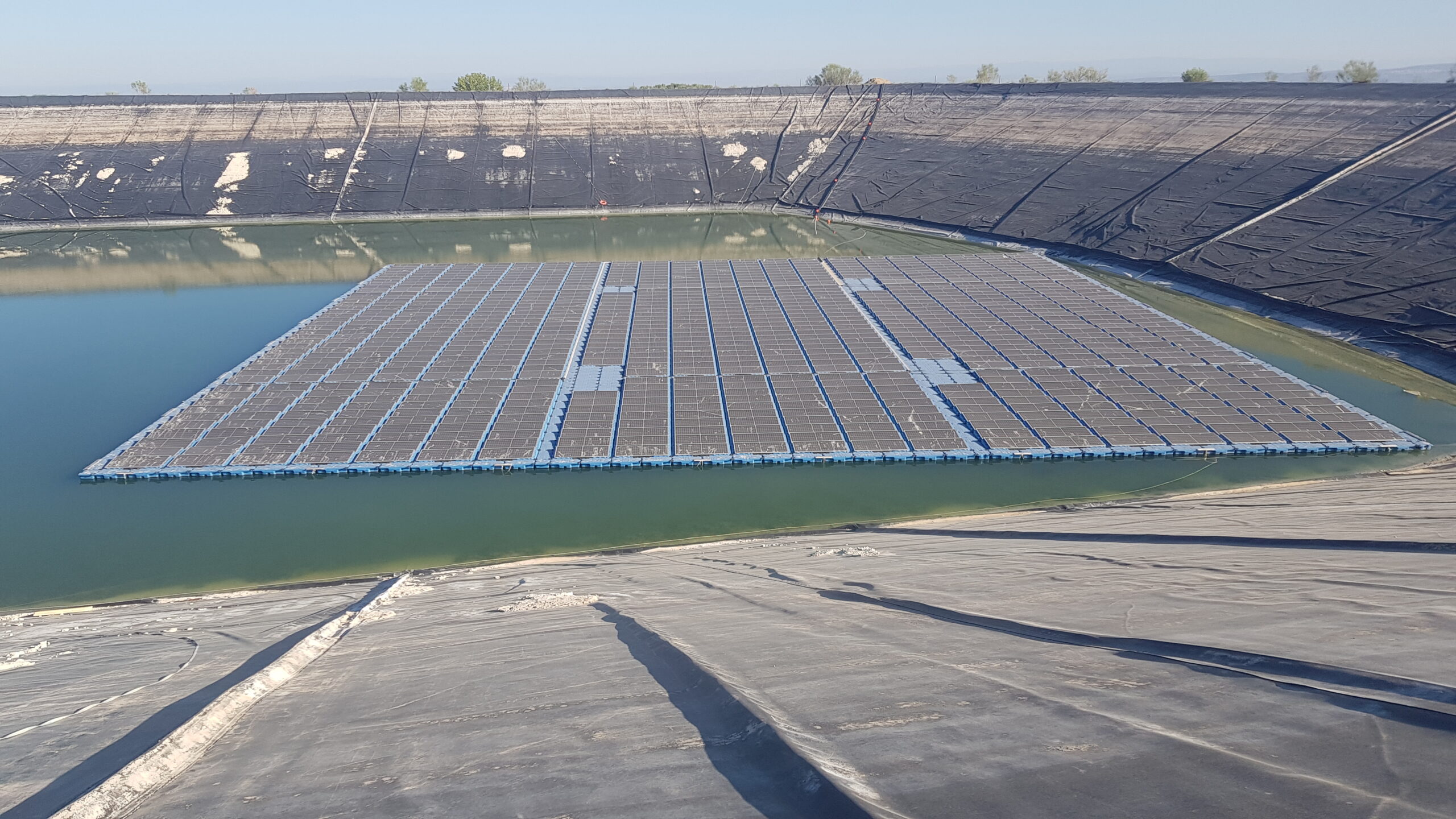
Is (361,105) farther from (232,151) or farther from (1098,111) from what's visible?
(1098,111)

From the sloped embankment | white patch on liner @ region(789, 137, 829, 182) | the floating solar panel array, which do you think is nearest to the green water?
the floating solar panel array

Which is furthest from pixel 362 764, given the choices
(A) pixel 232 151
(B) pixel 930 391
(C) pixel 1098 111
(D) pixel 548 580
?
(A) pixel 232 151

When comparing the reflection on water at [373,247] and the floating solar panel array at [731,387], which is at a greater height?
the reflection on water at [373,247]

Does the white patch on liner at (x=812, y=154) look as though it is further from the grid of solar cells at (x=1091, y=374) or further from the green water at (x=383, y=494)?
the green water at (x=383, y=494)

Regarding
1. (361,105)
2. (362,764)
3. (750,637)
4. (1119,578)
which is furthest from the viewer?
(361,105)

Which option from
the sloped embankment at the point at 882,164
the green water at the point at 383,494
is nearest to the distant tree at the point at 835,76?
the sloped embankment at the point at 882,164

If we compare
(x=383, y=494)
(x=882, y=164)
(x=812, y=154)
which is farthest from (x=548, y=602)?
(x=812, y=154)
